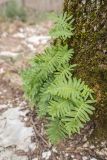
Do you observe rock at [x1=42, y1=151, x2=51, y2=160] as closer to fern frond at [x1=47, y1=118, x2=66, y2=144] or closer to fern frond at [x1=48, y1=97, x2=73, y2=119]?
fern frond at [x1=47, y1=118, x2=66, y2=144]

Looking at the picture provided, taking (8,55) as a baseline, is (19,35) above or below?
→ above

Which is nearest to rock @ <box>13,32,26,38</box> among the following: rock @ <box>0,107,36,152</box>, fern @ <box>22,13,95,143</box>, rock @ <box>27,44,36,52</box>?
rock @ <box>27,44,36,52</box>

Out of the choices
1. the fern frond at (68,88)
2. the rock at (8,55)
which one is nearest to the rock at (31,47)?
the rock at (8,55)

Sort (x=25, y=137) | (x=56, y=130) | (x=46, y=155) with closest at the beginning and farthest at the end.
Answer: (x=56, y=130)
(x=46, y=155)
(x=25, y=137)

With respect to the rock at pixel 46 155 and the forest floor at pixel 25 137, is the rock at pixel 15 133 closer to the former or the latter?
the forest floor at pixel 25 137

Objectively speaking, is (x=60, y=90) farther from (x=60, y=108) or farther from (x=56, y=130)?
(x=56, y=130)

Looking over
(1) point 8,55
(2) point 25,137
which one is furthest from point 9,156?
(1) point 8,55

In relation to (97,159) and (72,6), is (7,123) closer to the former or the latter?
(97,159)
